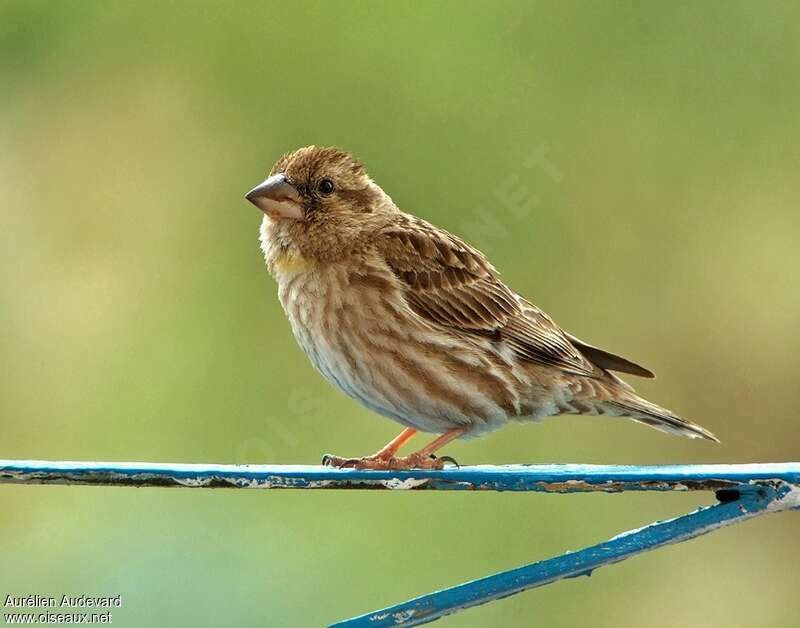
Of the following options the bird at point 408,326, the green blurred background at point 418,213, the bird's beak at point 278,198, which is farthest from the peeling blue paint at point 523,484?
the green blurred background at point 418,213

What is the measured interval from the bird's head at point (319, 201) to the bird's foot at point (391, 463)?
0.67 meters

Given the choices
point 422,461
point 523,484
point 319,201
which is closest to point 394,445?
point 422,461

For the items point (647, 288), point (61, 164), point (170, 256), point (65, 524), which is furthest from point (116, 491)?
point (647, 288)

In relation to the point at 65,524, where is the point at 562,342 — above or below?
below

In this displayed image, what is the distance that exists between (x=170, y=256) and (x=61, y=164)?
60 cm

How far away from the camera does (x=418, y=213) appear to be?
4883 millimetres

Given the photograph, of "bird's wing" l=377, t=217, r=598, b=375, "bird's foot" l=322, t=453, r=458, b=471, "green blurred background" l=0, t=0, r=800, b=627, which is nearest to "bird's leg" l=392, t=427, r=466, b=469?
"bird's foot" l=322, t=453, r=458, b=471

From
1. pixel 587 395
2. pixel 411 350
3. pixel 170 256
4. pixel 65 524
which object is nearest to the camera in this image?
pixel 411 350

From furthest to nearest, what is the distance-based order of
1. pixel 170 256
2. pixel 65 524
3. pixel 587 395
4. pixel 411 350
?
1. pixel 170 256
2. pixel 65 524
3. pixel 587 395
4. pixel 411 350

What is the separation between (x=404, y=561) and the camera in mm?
4531

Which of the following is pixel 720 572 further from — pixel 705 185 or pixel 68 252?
pixel 68 252

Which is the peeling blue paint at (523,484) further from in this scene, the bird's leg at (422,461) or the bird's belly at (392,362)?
the bird's belly at (392,362)

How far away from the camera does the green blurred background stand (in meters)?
4.59

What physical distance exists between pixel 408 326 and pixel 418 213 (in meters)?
1.16
